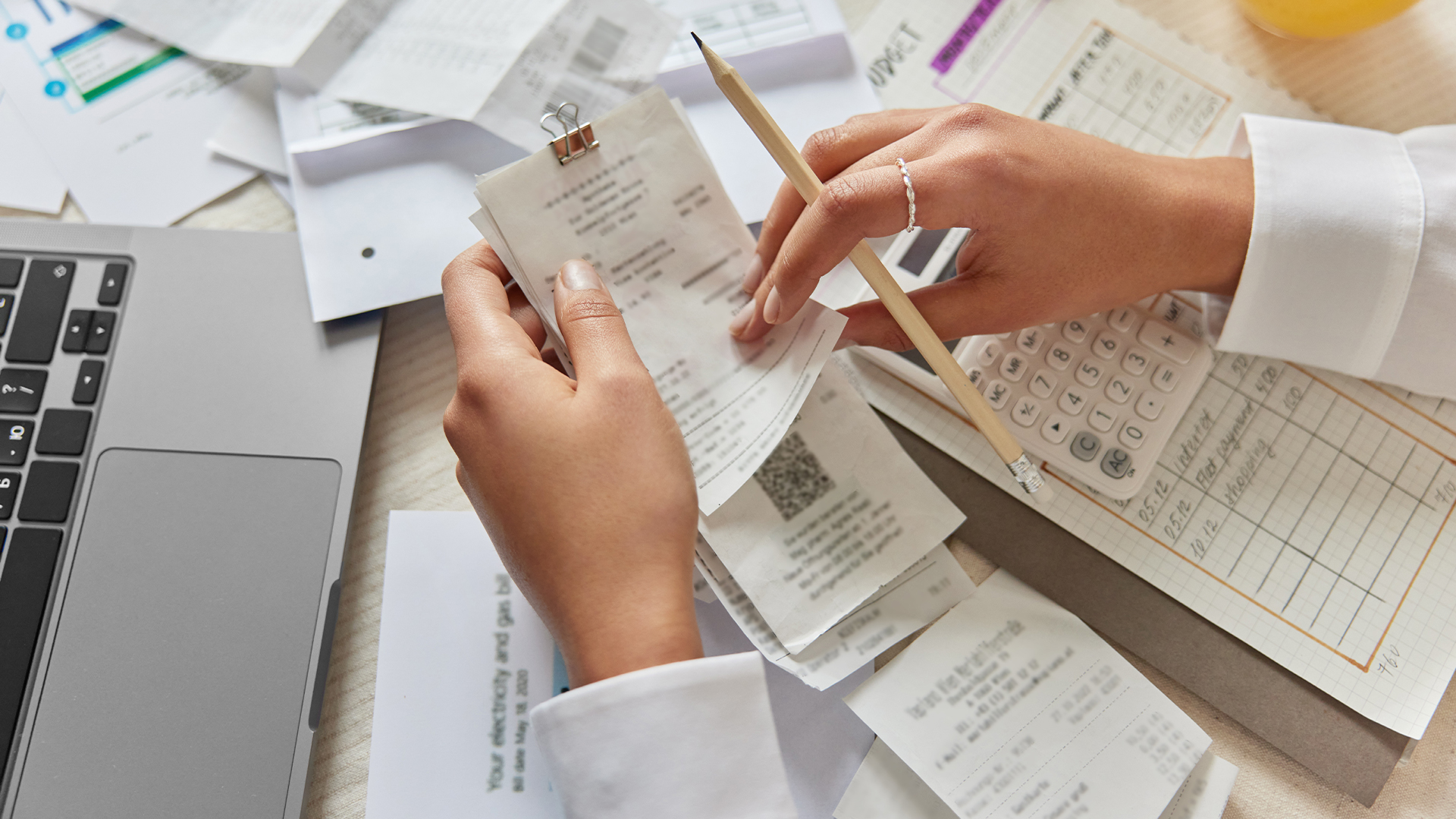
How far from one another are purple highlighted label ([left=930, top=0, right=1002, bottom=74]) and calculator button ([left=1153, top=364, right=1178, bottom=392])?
252 millimetres

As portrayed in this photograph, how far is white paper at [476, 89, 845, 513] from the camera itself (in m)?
0.43

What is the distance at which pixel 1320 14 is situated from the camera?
0.55 meters

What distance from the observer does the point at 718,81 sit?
15.9 inches

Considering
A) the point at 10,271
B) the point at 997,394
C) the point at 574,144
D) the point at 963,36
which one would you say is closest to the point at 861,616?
the point at 997,394

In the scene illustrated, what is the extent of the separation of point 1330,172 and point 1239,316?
100 mm

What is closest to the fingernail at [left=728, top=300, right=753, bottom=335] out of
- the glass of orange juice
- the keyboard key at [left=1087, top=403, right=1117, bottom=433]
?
the keyboard key at [left=1087, top=403, right=1117, bottom=433]

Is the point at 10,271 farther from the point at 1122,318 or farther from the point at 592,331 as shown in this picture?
the point at 1122,318

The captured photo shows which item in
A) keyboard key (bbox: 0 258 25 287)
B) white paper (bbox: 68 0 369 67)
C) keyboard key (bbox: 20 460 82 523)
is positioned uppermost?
white paper (bbox: 68 0 369 67)

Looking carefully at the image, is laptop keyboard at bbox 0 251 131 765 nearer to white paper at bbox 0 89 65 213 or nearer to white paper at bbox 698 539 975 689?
white paper at bbox 0 89 65 213

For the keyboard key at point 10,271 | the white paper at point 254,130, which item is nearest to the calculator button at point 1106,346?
the white paper at point 254,130

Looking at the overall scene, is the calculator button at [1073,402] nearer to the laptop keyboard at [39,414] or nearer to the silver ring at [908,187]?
the silver ring at [908,187]

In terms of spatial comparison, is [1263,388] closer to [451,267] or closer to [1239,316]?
[1239,316]

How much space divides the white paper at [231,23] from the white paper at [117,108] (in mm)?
12

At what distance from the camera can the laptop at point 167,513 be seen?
42 centimetres
